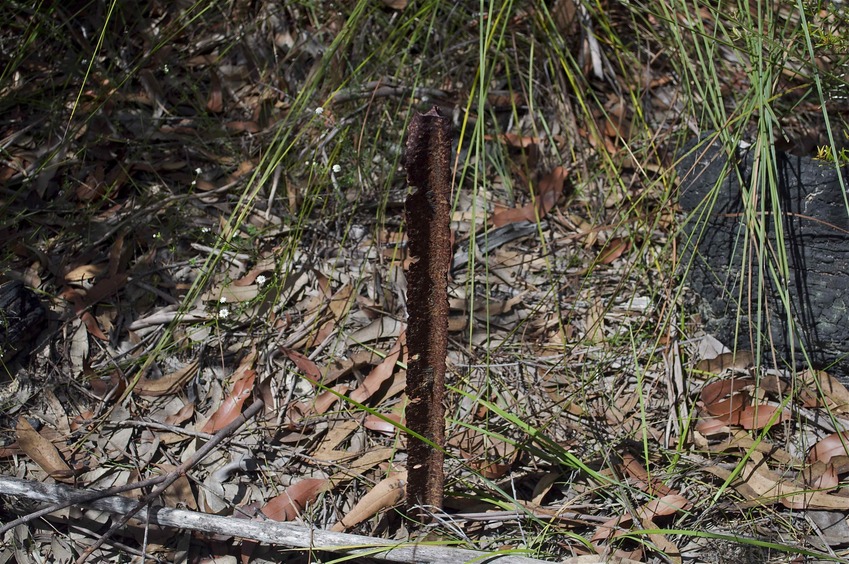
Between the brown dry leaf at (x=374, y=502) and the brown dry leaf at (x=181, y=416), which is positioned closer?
the brown dry leaf at (x=374, y=502)

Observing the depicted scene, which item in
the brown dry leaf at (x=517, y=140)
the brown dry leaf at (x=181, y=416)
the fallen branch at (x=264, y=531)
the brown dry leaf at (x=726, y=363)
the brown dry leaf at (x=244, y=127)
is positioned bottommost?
the fallen branch at (x=264, y=531)

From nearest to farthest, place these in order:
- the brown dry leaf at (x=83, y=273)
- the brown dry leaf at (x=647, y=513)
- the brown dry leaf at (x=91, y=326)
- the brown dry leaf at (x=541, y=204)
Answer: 1. the brown dry leaf at (x=647, y=513)
2. the brown dry leaf at (x=91, y=326)
3. the brown dry leaf at (x=83, y=273)
4. the brown dry leaf at (x=541, y=204)

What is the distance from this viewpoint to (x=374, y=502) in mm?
Result: 1863

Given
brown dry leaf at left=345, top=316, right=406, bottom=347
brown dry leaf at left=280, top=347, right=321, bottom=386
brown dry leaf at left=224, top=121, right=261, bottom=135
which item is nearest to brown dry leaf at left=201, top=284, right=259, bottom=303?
brown dry leaf at left=280, top=347, right=321, bottom=386

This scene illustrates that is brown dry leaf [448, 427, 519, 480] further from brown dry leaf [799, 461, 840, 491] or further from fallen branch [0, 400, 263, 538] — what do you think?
brown dry leaf [799, 461, 840, 491]

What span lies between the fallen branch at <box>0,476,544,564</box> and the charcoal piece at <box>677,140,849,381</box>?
0.97 metres

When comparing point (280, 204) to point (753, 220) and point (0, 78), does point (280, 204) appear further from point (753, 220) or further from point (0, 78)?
point (753, 220)

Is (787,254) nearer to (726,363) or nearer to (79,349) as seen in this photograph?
(726,363)

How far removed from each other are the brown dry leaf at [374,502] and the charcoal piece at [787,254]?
38.9 inches

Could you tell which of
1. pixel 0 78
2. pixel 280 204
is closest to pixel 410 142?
pixel 280 204

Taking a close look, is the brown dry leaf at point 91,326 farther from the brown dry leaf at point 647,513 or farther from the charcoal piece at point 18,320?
the brown dry leaf at point 647,513

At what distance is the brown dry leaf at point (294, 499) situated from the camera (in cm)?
190

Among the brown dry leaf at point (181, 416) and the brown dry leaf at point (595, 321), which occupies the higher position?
the brown dry leaf at point (595, 321)

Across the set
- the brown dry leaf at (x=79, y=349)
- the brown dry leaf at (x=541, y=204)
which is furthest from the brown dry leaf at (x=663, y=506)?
the brown dry leaf at (x=79, y=349)
